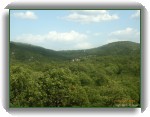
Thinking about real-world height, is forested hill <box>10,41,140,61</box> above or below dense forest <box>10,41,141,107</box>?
above

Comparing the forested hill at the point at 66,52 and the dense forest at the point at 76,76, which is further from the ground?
the forested hill at the point at 66,52


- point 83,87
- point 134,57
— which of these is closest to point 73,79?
point 83,87

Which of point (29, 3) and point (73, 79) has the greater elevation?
point (29, 3)

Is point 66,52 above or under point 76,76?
above

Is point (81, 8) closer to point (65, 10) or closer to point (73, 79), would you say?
point (65, 10)
